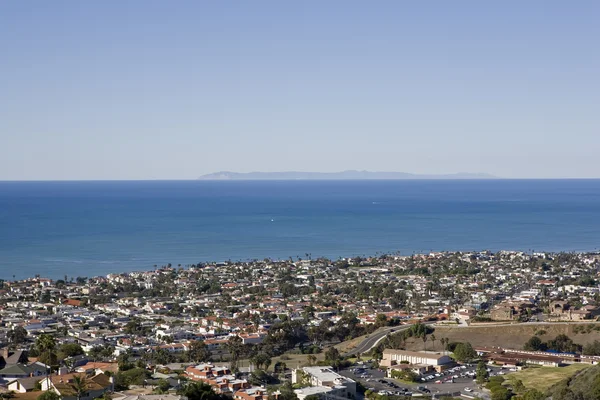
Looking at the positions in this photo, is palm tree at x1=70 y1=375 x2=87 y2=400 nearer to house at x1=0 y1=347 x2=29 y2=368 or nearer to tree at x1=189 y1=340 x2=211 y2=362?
house at x1=0 y1=347 x2=29 y2=368

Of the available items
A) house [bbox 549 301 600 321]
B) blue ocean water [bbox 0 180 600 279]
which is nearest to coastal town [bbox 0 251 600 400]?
house [bbox 549 301 600 321]

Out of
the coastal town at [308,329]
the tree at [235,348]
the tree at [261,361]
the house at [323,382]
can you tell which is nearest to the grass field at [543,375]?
the coastal town at [308,329]

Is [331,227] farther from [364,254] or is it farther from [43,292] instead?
[43,292]

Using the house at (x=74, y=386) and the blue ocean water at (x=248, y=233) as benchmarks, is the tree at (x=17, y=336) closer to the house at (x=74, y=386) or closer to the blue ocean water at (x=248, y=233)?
the house at (x=74, y=386)

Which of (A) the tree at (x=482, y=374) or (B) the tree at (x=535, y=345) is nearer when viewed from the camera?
(A) the tree at (x=482, y=374)

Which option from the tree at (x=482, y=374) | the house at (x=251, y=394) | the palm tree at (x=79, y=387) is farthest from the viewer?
the tree at (x=482, y=374)

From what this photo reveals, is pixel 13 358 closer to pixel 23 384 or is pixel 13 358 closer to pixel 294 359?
pixel 23 384

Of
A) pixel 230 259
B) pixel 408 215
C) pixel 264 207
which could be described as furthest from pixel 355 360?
pixel 264 207

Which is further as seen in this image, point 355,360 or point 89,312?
point 89,312
